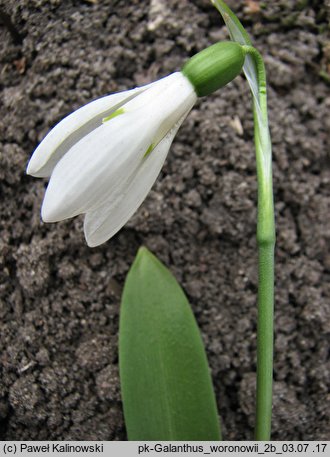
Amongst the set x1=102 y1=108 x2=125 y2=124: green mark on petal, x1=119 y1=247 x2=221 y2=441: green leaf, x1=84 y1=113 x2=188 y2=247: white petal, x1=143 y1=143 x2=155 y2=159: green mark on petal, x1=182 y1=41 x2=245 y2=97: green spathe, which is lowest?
x1=119 y1=247 x2=221 y2=441: green leaf

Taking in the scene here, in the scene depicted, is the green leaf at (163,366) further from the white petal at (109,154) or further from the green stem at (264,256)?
the white petal at (109,154)

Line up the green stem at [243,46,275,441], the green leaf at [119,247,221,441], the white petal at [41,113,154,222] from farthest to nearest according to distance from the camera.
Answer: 1. the green leaf at [119,247,221,441]
2. the green stem at [243,46,275,441]
3. the white petal at [41,113,154,222]

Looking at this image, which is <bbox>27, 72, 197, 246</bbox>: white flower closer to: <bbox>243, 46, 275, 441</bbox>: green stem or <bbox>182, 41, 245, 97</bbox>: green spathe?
<bbox>182, 41, 245, 97</bbox>: green spathe

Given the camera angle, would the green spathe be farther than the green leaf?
No

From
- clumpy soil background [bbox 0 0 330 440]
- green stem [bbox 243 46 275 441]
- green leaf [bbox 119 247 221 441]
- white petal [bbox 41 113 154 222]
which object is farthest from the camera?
clumpy soil background [bbox 0 0 330 440]

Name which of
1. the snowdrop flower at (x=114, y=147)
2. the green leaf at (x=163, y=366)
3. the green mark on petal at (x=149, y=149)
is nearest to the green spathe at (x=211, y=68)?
the snowdrop flower at (x=114, y=147)

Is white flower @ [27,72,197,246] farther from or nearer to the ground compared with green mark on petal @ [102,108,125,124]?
nearer to the ground

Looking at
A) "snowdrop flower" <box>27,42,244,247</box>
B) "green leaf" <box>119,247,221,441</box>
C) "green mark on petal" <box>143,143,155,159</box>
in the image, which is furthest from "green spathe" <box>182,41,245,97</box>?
"green leaf" <box>119,247,221,441</box>
